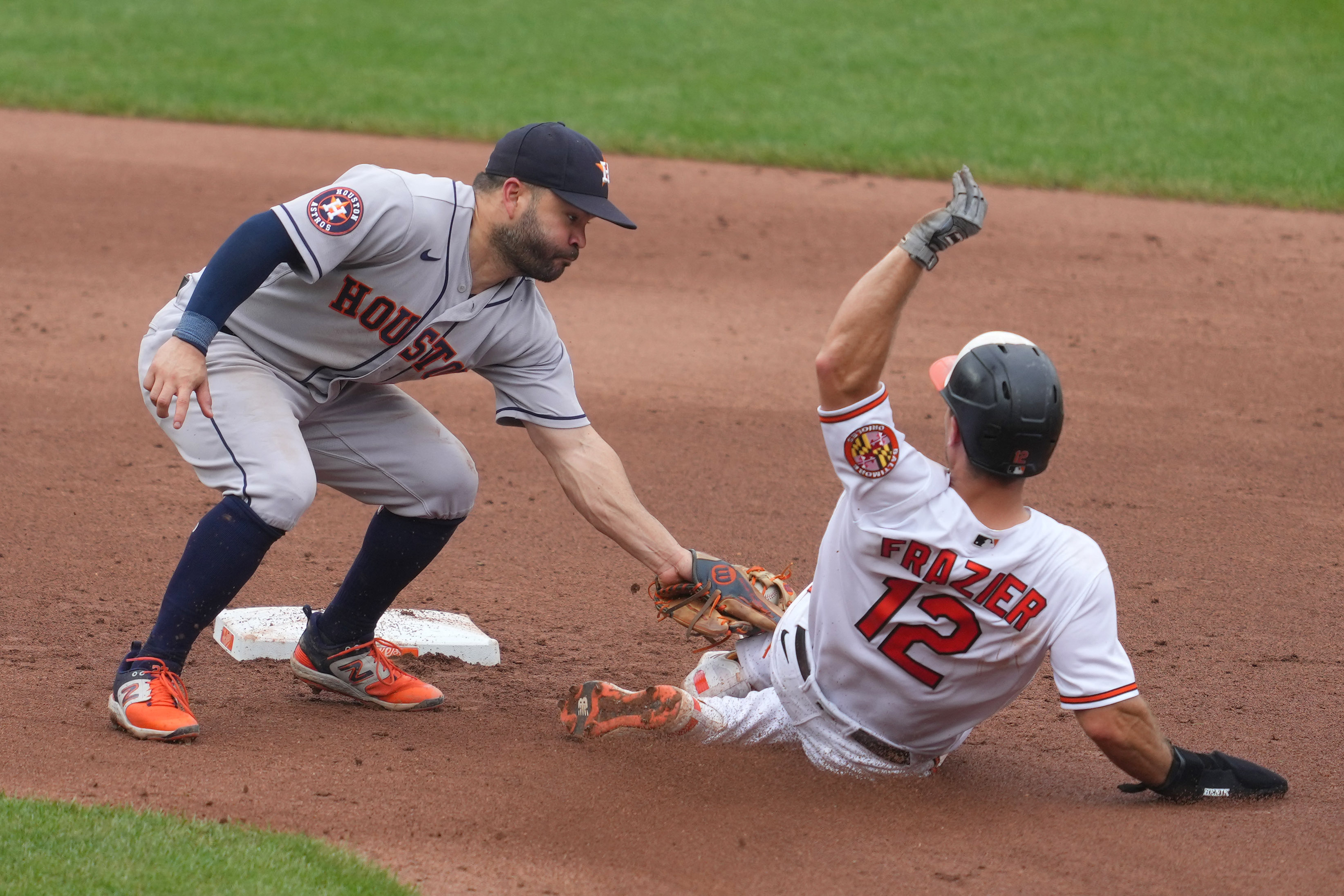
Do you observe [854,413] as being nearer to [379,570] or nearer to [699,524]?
[379,570]

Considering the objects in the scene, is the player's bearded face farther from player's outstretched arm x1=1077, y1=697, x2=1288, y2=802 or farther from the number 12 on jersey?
player's outstretched arm x1=1077, y1=697, x2=1288, y2=802

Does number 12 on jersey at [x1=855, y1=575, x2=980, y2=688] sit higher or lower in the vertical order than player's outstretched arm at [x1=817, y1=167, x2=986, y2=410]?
lower

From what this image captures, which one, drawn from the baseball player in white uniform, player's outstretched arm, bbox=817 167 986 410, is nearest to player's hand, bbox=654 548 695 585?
the baseball player in white uniform

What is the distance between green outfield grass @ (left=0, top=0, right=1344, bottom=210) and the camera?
11984 mm

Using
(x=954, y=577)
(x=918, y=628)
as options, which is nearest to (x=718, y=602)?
(x=918, y=628)

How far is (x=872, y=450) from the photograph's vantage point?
2.96 m

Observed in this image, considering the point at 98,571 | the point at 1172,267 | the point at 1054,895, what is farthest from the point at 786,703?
the point at 1172,267

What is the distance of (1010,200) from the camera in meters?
10.8

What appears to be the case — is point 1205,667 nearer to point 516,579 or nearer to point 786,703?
point 786,703

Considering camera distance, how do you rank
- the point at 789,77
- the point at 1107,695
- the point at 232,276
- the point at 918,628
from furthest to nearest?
the point at 789,77 → the point at 232,276 → the point at 918,628 → the point at 1107,695

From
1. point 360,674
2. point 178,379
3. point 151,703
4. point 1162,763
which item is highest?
point 178,379

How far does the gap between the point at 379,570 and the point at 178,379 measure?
2.91 ft

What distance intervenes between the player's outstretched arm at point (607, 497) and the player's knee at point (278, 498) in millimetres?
687

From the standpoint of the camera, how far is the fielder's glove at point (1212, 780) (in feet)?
10.8
